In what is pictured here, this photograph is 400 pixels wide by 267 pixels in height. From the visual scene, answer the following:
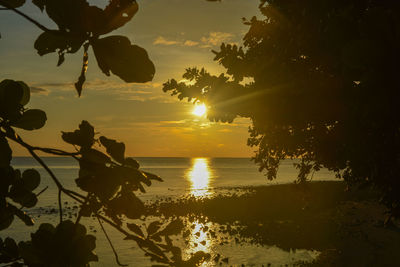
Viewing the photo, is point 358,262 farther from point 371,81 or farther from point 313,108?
point 371,81

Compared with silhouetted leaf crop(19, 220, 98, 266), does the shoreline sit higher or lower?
lower

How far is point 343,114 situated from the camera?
15.7 feet

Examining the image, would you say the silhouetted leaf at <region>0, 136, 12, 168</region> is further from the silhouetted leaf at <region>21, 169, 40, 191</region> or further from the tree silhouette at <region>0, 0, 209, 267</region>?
the silhouetted leaf at <region>21, 169, 40, 191</region>

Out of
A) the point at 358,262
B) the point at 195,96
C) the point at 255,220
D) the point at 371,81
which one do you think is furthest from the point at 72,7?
the point at 255,220

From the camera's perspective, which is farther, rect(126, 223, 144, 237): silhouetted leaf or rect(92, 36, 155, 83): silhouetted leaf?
rect(126, 223, 144, 237): silhouetted leaf

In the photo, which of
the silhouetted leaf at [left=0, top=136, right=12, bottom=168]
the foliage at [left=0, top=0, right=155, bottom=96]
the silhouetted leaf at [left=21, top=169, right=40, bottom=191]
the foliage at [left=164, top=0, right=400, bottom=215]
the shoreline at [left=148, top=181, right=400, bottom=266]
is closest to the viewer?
the foliage at [left=0, top=0, right=155, bottom=96]

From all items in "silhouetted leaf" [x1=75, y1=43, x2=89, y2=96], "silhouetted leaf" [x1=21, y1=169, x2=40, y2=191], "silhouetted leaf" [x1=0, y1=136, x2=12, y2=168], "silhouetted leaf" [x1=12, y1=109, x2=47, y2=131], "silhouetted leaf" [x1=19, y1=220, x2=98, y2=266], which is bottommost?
"silhouetted leaf" [x1=19, y1=220, x2=98, y2=266]

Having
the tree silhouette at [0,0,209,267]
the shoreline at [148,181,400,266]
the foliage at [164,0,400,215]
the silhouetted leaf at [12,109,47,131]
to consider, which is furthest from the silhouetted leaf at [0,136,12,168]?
the shoreline at [148,181,400,266]

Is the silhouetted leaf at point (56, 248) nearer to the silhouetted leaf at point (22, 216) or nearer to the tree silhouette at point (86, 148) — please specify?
the tree silhouette at point (86, 148)

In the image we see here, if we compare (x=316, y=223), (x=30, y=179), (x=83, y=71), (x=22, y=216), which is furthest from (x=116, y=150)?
(x=316, y=223)

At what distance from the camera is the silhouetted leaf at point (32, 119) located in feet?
4.09

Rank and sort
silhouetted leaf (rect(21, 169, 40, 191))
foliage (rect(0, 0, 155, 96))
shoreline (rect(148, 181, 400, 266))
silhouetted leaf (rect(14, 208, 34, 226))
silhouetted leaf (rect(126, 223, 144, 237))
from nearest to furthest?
foliage (rect(0, 0, 155, 96)) → silhouetted leaf (rect(126, 223, 144, 237)) → silhouetted leaf (rect(14, 208, 34, 226)) → silhouetted leaf (rect(21, 169, 40, 191)) → shoreline (rect(148, 181, 400, 266))

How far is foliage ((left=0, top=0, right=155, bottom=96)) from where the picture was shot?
0.88 metres

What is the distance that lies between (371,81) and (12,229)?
99.6 feet
